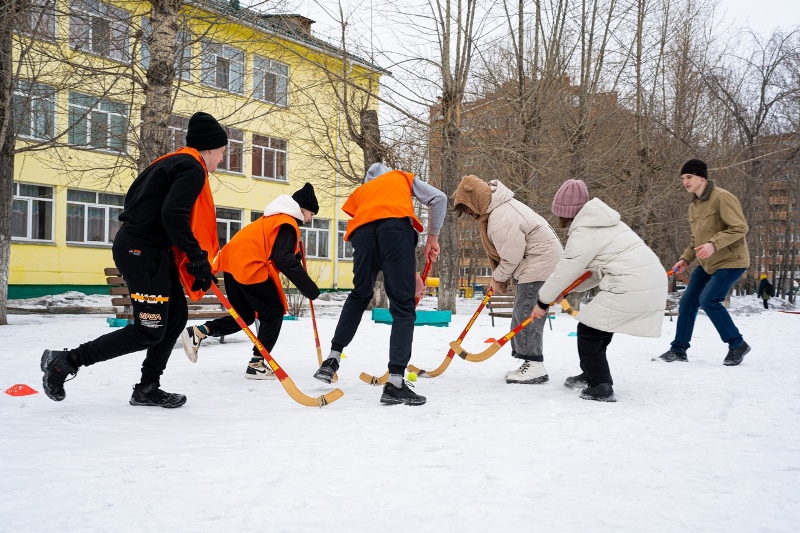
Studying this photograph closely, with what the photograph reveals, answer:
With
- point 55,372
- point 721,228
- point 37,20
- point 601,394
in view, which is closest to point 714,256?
point 721,228

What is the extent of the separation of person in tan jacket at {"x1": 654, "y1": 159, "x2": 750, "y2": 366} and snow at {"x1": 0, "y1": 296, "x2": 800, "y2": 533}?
39.6 inches

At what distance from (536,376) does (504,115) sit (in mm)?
12105

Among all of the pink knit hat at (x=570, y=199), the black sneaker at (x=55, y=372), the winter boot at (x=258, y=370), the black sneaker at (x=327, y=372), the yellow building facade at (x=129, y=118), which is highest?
the yellow building facade at (x=129, y=118)

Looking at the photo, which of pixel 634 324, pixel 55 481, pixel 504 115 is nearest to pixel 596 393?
pixel 634 324

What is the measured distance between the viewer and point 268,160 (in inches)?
1086

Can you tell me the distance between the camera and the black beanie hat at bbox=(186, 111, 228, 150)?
14.3ft

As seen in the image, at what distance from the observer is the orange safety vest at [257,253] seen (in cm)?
549

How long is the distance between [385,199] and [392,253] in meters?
0.39

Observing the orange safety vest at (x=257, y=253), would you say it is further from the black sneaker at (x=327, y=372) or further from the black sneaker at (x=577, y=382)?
the black sneaker at (x=577, y=382)

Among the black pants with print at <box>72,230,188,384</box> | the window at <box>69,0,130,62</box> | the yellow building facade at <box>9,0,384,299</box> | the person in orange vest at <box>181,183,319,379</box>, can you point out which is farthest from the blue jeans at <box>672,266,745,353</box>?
the window at <box>69,0,130,62</box>

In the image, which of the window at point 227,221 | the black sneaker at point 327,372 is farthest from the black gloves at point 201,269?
the window at point 227,221

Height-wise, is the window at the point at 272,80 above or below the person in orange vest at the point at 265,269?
above

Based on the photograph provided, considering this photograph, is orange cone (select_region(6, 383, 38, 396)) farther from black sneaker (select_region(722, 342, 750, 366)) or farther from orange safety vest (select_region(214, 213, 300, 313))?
black sneaker (select_region(722, 342, 750, 366))

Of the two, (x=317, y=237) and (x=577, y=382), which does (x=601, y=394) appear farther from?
(x=317, y=237)
